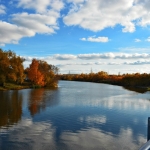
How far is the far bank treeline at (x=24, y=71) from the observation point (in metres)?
53.9

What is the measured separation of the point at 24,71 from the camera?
234 ft

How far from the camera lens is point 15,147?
1241cm

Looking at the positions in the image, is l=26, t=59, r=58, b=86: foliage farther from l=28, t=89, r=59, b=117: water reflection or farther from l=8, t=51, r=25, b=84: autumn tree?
l=28, t=89, r=59, b=117: water reflection

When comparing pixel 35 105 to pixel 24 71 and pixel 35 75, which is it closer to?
pixel 35 75

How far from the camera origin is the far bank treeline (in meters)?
53.9

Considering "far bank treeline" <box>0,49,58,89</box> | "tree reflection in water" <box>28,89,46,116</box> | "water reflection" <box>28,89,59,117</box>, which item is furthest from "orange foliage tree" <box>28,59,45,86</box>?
"tree reflection in water" <box>28,89,46,116</box>

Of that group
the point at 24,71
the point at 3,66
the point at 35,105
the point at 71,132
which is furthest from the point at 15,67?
the point at 71,132

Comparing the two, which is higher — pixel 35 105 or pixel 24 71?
pixel 24 71

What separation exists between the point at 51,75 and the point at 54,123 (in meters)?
54.6

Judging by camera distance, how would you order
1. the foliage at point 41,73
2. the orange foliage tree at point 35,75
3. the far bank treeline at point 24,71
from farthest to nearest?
the foliage at point 41,73 → the orange foliage tree at point 35,75 → the far bank treeline at point 24,71

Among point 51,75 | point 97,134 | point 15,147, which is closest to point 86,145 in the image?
point 97,134

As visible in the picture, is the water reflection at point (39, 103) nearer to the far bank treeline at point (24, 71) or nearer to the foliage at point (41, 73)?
the far bank treeline at point (24, 71)

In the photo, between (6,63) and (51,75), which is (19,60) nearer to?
(6,63)

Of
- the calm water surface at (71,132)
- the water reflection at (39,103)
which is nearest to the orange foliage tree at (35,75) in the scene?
the water reflection at (39,103)
